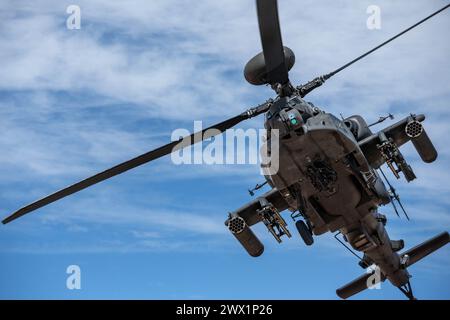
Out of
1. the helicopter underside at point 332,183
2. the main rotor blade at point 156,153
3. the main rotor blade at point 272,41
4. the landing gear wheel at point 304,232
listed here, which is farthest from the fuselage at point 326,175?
the main rotor blade at point 156,153

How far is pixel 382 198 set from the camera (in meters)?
30.5

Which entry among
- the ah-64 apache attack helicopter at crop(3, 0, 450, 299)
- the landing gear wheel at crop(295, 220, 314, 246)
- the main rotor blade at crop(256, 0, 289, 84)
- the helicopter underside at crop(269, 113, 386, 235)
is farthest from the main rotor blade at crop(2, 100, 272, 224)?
the landing gear wheel at crop(295, 220, 314, 246)

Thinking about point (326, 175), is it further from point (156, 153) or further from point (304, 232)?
point (156, 153)

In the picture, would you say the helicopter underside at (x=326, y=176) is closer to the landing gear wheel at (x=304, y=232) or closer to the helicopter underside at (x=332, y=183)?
the helicopter underside at (x=332, y=183)

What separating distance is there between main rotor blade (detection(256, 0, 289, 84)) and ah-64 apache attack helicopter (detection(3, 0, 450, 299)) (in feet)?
0.15

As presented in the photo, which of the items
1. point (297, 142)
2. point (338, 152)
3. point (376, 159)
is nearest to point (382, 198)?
point (376, 159)

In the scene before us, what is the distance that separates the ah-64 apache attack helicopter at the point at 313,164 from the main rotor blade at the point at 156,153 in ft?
0.15

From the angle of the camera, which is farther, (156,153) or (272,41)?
(156,153)

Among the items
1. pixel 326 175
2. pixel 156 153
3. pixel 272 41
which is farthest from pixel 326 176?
pixel 156 153

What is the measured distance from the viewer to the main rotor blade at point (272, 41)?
75.4ft

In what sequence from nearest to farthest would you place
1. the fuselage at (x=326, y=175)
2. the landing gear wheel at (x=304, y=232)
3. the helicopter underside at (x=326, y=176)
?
1. the fuselage at (x=326, y=175)
2. the helicopter underside at (x=326, y=176)
3. the landing gear wheel at (x=304, y=232)

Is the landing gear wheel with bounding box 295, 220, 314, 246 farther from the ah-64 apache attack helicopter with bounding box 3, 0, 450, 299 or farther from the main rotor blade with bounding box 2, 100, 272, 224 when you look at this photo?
the main rotor blade with bounding box 2, 100, 272, 224

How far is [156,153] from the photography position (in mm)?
29828

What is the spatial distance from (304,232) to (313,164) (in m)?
3.44
